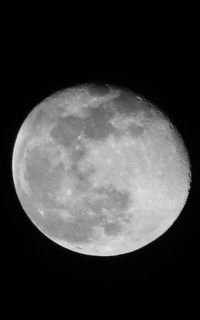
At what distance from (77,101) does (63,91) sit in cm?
40

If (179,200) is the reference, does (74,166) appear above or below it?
above

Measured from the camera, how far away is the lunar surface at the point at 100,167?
5324 millimetres

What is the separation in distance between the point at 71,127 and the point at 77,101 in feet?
1.48

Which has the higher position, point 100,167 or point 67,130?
point 67,130

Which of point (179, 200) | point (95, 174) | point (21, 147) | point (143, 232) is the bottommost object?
point (143, 232)

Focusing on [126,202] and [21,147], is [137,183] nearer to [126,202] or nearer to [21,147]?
[126,202]

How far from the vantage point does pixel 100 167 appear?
5277mm

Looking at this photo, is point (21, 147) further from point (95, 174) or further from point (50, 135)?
point (95, 174)

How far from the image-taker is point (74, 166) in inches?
211

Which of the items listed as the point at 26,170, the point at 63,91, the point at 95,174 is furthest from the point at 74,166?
the point at 63,91

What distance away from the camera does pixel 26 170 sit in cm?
575

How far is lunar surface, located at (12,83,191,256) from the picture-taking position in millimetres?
5324

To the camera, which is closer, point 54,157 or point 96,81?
point 54,157

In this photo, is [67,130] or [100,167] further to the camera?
[67,130]
